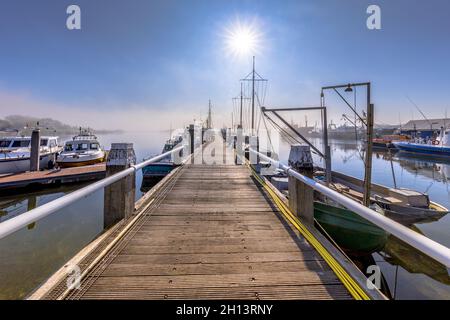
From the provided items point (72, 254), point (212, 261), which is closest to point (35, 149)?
point (72, 254)

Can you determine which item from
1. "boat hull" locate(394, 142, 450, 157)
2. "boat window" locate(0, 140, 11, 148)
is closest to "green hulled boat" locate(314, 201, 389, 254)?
"boat window" locate(0, 140, 11, 148)

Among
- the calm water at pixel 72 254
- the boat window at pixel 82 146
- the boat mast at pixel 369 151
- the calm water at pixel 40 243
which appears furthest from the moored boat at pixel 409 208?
the boat window at pixel 82 146

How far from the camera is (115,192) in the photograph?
4223 mm

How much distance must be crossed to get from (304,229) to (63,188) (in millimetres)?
18851

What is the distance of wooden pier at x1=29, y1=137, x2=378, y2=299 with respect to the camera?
2461 millimetres

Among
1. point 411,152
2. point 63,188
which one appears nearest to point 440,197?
point 63,188

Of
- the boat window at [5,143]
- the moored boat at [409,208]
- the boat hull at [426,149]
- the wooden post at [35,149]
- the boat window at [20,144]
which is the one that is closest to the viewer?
the moored boat at [409,208]

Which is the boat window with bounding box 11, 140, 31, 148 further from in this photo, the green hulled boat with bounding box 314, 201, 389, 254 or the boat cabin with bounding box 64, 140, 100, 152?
the green hulled boat with bounding box 314, 201, 389, 254

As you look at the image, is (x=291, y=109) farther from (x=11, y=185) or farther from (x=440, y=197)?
(x=11, y=185)

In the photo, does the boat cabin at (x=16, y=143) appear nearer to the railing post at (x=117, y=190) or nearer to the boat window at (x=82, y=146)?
the boat window at (x=82, y=146)

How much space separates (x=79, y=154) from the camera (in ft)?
71.7

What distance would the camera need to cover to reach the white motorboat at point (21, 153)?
17672 mm

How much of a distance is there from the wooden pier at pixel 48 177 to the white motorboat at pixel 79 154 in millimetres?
2738

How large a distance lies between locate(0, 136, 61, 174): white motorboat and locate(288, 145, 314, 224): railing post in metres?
22.5
